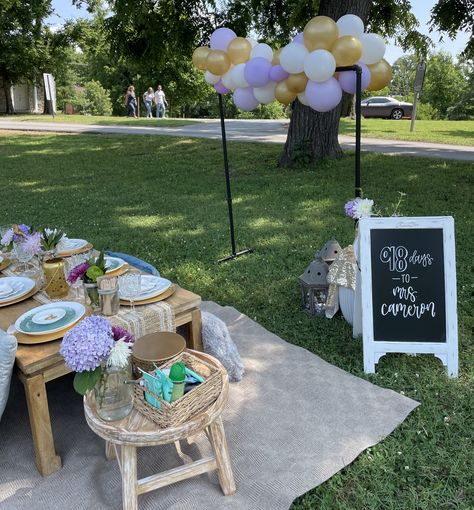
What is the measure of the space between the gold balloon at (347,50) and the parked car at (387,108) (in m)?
23.4

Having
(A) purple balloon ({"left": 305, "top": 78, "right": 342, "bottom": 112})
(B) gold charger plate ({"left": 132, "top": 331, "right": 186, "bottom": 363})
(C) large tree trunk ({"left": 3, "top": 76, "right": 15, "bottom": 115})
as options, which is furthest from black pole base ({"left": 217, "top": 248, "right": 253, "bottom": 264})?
(C) large tree trunk ({"left": 3, "top": 76, "right": 15, "bottom": 115})

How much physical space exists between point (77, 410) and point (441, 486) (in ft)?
6.34

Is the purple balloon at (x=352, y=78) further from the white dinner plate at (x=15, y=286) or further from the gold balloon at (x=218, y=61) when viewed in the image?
the white dinner plate at (x=15, y=286)

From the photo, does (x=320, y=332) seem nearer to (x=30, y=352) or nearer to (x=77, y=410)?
(x=77, y=410)

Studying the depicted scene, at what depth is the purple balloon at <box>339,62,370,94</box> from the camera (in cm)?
335

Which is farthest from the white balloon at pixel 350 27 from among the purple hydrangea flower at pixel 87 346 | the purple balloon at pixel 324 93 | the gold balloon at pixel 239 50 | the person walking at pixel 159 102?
the person walking at pixel 159 102

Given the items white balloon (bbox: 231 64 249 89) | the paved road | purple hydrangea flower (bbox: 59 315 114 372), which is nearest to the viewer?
purple hydrangea flower (bbox: 59 315 114 372)

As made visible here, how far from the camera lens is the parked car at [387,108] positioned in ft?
81.4

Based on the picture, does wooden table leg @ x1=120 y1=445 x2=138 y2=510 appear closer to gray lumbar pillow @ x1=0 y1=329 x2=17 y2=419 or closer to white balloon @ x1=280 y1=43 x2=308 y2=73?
gray lumbar pillow @ x1=0 y1=329 x2=17 y2=419

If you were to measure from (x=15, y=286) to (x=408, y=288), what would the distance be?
230 cm

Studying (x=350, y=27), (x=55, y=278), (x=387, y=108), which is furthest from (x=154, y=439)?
(x=387, y=108)

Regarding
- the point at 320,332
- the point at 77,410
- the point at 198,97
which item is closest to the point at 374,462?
the point at 320,332

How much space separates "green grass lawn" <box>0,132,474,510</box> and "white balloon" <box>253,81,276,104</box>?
153 cm

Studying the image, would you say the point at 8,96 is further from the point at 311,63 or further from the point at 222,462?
the point at 222,462
